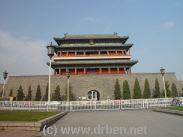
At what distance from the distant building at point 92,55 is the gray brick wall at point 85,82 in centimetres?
430

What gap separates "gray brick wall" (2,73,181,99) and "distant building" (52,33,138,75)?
430 centimetres

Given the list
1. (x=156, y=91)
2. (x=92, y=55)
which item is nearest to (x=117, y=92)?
(x=156, y=91)

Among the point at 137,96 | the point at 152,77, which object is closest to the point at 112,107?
the point at 137,96

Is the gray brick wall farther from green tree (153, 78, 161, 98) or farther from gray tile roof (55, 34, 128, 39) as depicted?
gray tile roof (55, 34, 128, 39)

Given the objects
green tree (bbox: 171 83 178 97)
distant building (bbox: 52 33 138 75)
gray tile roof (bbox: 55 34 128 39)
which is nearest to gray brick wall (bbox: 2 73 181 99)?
green tree (bbox: 171 83 178 97)

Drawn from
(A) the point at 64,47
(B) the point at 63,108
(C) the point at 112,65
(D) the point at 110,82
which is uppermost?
(A) the point at 64,47

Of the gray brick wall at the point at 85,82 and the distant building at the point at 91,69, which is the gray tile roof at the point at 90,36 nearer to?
the distant building at the point at 91,69

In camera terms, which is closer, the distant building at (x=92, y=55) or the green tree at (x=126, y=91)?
the green tree at (x=126, y=91)

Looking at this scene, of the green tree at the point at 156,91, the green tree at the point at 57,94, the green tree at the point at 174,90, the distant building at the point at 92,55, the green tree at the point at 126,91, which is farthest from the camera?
the distant building at the point at 92,55

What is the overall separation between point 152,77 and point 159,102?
17.1 m

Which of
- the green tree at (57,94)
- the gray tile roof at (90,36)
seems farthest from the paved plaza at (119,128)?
the gray tile roof at (90,36)

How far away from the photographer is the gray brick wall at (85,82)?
42.6m

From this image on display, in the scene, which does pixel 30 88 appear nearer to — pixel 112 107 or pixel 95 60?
pixel 95 60

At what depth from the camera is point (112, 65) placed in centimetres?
4766
